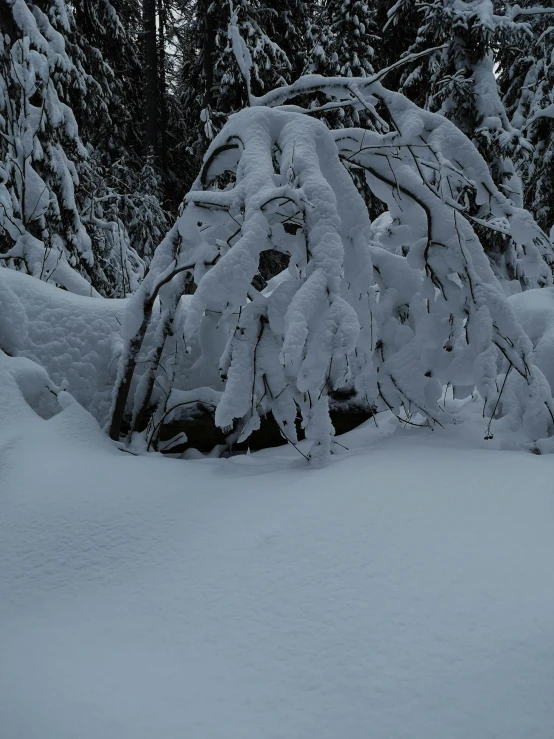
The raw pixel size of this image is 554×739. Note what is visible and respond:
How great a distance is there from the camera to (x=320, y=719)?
3.41 feet

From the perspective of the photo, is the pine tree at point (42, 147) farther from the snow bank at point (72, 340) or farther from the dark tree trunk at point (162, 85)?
the dark tree trunk at point (162, 85)

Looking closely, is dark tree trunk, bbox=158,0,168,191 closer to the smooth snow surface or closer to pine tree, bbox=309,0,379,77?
pine tree, bbox=309,0,379,77

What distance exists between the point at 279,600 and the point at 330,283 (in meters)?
0.98

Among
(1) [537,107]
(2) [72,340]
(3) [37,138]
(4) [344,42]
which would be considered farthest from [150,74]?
(2) [72,340]

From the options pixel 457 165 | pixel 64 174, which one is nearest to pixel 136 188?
pixel 64 174

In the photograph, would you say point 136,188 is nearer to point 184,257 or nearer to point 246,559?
point 184,257

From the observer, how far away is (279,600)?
4.34 ft

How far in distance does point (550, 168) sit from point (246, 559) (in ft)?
36.8

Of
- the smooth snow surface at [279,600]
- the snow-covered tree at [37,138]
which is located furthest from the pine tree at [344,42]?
the smooth snow surface at [279,600]

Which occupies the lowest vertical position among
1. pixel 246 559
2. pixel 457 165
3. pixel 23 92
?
pixel 246 559

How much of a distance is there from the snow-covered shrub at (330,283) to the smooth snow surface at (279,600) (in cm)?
39

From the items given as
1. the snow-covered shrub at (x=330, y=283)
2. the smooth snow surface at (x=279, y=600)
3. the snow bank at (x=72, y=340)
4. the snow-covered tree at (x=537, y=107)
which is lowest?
→ the smooth snow surface at (x=279, y=600)

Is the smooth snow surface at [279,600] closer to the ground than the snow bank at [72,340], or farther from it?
closer to the ground

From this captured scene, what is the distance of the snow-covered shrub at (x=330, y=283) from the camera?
186cm
